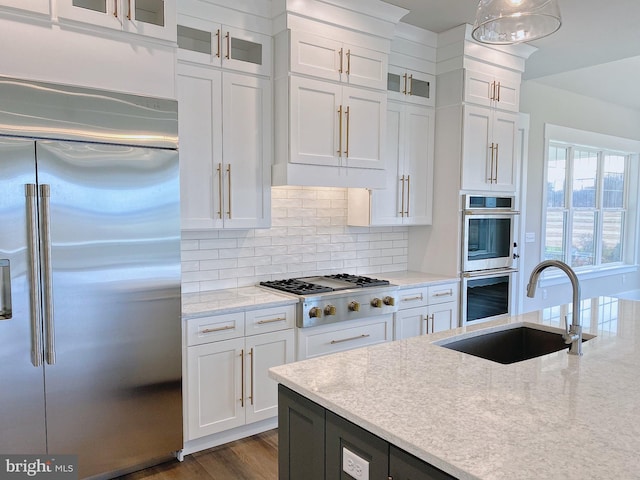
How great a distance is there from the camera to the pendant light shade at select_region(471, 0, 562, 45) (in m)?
1.84

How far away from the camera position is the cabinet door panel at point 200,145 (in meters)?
2.90

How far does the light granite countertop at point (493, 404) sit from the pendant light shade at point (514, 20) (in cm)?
134

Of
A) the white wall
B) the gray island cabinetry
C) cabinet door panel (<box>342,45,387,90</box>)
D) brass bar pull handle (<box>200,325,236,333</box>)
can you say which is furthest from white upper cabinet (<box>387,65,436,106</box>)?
the gray island cabinetry

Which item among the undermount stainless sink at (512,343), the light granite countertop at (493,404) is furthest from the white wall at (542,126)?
the light granite countertop at (493,404)

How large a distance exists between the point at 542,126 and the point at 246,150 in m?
3.98

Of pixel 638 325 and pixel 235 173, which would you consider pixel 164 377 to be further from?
pixel 638 325

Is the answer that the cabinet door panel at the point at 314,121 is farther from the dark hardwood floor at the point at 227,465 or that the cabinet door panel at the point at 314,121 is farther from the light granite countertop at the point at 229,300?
the dark hardwood floor at the point at 227,465

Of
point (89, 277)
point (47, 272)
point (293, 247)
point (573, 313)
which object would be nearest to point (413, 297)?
point (293, 247)

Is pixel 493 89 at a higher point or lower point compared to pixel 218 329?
higher

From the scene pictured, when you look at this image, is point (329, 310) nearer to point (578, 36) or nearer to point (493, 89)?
Answer: point (493, 89)

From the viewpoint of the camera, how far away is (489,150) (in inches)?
164

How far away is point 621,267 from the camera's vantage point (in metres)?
7.18

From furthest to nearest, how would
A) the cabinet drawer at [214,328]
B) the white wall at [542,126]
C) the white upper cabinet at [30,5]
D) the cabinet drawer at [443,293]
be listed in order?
the white wall at [542,126] → the cabinet drawer at [443,293] → the cabinet drawer at [214,328] → the white upper cabinet at [30,5]

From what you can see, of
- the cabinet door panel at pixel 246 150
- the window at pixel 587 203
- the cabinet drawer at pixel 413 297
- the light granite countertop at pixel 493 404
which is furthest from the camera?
the window at pixel 587 203
